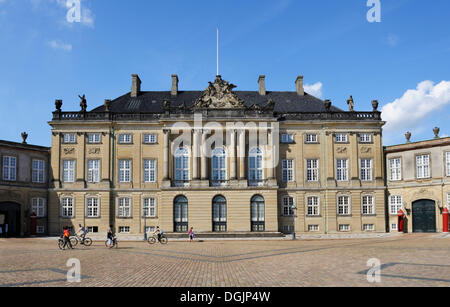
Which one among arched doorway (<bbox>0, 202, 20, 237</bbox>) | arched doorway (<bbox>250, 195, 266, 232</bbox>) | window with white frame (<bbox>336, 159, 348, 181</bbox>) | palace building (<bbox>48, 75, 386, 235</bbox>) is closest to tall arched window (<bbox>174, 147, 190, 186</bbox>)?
palace building (<bbox>48, 75, 386, 235</bbox>)

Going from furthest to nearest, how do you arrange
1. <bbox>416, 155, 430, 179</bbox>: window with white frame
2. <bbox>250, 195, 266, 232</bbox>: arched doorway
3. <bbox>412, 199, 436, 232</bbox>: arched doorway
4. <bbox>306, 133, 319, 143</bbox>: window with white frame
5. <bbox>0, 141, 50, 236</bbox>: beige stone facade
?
<bbox>306, 133, 319, 143</bbox>: window with white frame
<bbox>250, 195, 266, 232</bbox>: arched doorway
<bbox>416, 155, 430, 179</bbox>: window with white frame
<bbox>0, 141, 50, 236</bbox>: beige stone facade
<bbox>412, 199, 436, 232</bbox>: arched doorway

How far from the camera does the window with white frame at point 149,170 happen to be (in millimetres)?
46688

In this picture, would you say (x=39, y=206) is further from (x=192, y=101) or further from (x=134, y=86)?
(x=192, y=101)

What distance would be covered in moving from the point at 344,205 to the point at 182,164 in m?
18.6

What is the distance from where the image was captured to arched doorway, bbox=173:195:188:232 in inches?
1732

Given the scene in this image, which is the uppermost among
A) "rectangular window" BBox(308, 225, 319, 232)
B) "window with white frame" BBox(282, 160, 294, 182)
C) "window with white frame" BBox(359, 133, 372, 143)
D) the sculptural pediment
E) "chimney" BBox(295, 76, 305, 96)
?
"chimney" BBox(295, 76, 305, 96)

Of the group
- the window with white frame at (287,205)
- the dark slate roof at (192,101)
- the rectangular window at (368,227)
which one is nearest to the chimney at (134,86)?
the dark slate roof at (192,101)

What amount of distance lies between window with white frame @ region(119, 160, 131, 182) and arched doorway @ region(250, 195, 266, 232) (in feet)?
46.7

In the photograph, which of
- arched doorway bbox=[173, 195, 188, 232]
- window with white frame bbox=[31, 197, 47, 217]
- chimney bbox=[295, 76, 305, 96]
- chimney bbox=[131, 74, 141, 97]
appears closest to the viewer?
arched doorway bbox=[173, 195, 188, 232]

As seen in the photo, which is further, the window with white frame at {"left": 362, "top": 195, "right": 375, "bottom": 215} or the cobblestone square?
the window with white frame at {"left": 362, "top": 195, "right": 375, "bottom": 215}

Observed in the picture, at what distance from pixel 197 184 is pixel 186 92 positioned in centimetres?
1430

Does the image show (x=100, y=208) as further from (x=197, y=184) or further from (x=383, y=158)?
(x=383, y=158)

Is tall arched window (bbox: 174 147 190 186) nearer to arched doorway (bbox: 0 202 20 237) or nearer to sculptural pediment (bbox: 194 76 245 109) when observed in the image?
sculptural pediment (bbox: 194 76 245 109)
